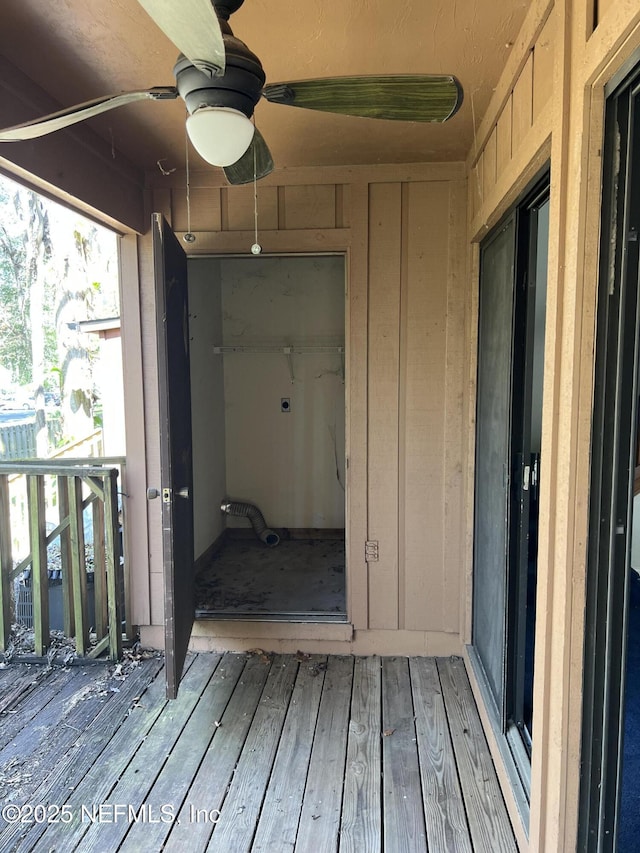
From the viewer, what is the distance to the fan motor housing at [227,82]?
1.06m

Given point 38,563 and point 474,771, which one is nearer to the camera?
point 474,771

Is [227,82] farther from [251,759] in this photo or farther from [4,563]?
[4,563]

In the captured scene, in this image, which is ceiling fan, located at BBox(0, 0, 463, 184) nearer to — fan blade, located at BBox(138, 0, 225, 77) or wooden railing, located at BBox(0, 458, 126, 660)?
fan blade, located at BBox(138, 0, 225, 77)

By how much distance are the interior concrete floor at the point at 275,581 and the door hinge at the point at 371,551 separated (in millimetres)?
360

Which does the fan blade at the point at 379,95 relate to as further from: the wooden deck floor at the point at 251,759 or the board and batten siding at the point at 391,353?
the wooden deck floor at the point at 251,759

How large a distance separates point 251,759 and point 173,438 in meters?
1.33

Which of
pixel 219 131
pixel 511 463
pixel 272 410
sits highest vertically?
pixel 219 131

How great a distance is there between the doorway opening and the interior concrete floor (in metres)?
0.02

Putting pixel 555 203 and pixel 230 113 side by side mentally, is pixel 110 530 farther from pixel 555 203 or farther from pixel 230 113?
pixel 555 203

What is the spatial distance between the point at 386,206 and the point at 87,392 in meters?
10.1

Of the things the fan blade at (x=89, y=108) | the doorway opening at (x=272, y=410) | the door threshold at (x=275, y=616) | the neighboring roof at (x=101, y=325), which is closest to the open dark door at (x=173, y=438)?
the door threshold at (x=275, y=616)

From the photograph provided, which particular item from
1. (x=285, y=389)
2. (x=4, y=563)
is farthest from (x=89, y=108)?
(x=285, y=389)

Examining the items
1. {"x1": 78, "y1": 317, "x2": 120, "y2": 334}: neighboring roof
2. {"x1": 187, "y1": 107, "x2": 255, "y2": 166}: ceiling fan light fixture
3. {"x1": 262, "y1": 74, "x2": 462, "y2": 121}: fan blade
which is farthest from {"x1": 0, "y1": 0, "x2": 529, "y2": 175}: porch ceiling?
{"x1": 78, "y1": 317, "x2": 120, "y2": 334}: neighboring roof

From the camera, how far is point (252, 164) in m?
1.64
